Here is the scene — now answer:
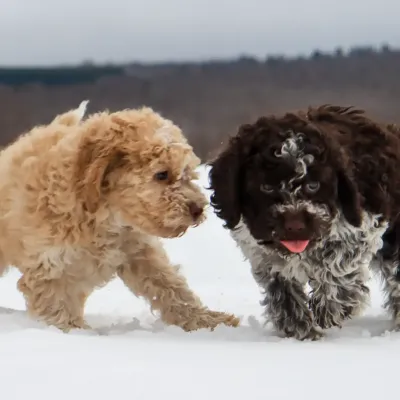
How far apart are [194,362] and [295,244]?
0.76 metres

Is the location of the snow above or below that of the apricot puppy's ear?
below

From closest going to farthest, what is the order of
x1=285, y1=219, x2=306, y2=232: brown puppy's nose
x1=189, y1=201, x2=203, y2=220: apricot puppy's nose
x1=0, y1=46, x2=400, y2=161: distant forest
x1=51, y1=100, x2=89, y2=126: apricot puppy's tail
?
x1=285, y1=219, x2=306, y2=232: brown puppy's nose, x1=189, y1=201, x2=203, y2=220: apricot puppy's nose, x1=51, y1=100, x2=89, y2=126: apricot puppy's tail, x1=0, y1=46, x2=400, y2=161: distant forest

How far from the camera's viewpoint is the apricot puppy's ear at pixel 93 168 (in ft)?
13.1

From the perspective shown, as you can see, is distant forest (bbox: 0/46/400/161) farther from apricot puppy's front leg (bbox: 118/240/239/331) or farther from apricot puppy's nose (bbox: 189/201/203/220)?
apricot puppy's nose (bbox: 189/201/203/220)

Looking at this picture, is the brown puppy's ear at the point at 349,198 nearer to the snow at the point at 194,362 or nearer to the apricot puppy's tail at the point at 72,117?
the snow at the point at 194,362

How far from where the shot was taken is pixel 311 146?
3.45 meters

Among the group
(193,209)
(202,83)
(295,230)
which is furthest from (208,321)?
(202,83)

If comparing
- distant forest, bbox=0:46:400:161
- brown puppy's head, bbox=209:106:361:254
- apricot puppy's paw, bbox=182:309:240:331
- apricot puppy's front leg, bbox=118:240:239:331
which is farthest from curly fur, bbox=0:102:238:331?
distant forest, bbox=0:46:400:161

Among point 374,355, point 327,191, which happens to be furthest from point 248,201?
point 374,355

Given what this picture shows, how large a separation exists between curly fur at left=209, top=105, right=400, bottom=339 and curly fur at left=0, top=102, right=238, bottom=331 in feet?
1.11

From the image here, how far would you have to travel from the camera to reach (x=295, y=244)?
3.38 m

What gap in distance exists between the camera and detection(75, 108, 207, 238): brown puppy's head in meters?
3.92

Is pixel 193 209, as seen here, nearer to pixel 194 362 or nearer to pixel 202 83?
pixel 194 362

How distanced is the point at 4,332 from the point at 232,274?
422 cm
